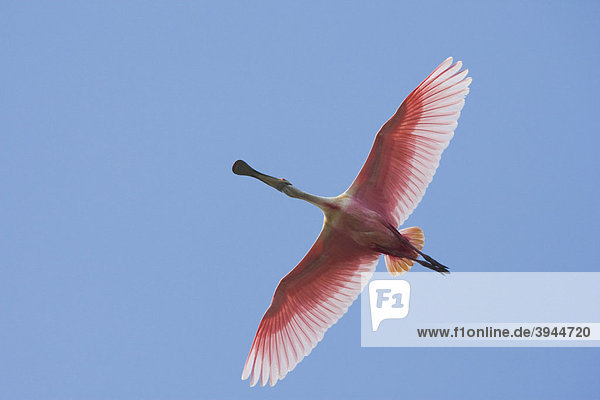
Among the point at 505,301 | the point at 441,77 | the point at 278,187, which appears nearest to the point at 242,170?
the point at 278,187

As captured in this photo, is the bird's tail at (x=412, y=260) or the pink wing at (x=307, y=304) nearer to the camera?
the bird's tail at (x=412, y=260)

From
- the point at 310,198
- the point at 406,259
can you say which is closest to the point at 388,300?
the point at 406,259

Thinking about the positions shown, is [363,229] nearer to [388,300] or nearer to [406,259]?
[406,259]

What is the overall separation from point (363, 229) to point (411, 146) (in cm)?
70

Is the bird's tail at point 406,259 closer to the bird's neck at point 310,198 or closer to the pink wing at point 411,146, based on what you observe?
the pink wing at point 411,146

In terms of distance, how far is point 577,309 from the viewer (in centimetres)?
484

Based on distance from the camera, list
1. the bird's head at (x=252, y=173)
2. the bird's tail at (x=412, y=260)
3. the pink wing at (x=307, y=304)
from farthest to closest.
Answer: the pink wing at (x=307, y=304), the bird's head at (x=252, y=173), the bird's tail at (x=412, y=260)

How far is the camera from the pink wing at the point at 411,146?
16.1 ft

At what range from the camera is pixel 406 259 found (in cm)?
503

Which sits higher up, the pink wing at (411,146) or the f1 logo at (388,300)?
the pink wing at (411,146)

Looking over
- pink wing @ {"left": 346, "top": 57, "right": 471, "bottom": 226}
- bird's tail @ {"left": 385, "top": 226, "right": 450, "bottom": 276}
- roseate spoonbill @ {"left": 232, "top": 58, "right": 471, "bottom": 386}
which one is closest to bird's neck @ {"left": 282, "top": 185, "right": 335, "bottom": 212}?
roseate spoonbill @ {"left": 232, "top": 58, "right": 471, "bottom": 386}

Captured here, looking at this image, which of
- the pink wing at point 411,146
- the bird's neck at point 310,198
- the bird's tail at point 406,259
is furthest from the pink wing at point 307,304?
the pink wing at point 411,146

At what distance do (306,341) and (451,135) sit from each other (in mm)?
1824

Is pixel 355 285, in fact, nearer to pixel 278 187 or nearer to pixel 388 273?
pixel 388 273
